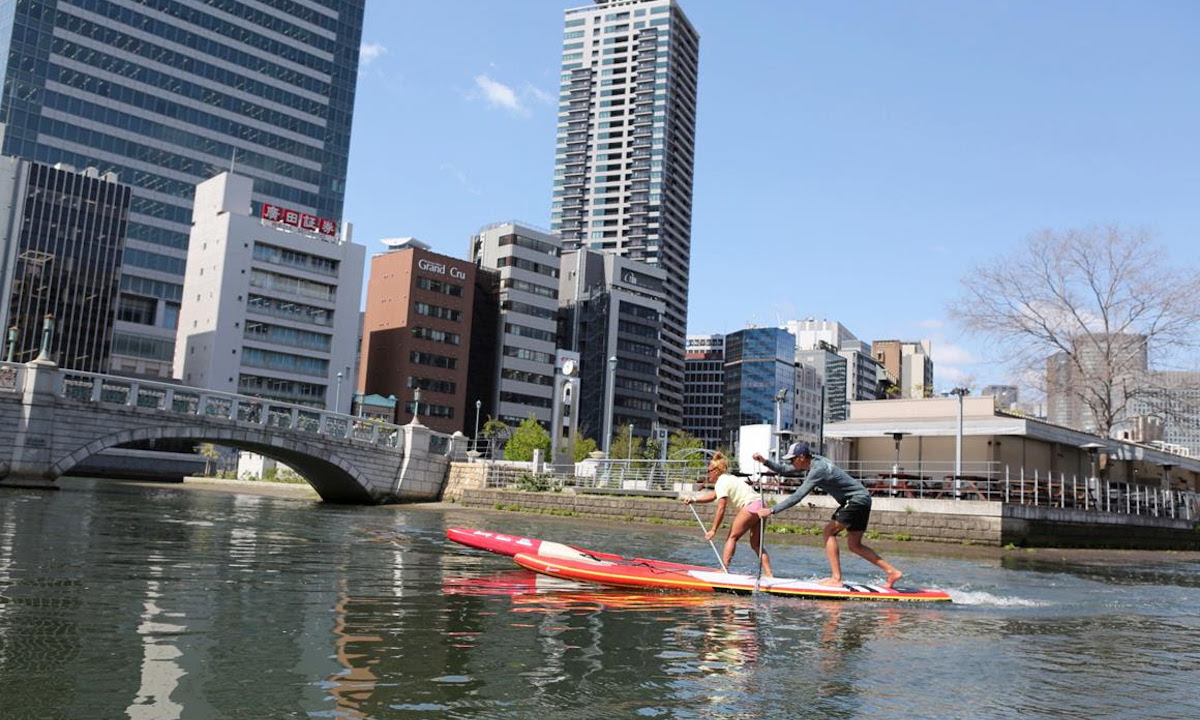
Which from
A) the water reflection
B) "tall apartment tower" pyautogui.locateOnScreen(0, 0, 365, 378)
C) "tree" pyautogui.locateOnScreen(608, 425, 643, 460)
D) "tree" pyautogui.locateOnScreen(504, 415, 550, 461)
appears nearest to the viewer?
the water reflection

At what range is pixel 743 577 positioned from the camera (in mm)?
13781

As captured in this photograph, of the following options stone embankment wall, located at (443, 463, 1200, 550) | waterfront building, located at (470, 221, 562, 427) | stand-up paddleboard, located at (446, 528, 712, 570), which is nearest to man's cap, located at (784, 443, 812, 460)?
stand-up paddleboard, located at (446, 528, 712, 570)

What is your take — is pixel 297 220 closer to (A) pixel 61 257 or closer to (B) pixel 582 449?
(A) pixel 61 257

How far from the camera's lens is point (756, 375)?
A: 176m

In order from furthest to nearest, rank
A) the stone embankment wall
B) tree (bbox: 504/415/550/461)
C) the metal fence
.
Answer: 1. tree (bbox: 504/415/550/461)
2. the metal fence
3. the stone embankment wall

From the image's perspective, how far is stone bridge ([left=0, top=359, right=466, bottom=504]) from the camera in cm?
3478

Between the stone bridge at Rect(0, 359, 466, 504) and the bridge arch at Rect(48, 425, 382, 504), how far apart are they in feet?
0.14

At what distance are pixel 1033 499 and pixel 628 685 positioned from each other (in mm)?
30105

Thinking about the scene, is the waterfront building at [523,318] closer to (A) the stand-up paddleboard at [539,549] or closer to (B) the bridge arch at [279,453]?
(B) the bridge arch at [279,453]

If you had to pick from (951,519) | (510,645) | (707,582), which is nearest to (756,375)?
(951,519)

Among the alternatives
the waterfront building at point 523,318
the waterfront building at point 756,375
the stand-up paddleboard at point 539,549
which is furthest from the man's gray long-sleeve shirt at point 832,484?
the waterfront building at point 756,375

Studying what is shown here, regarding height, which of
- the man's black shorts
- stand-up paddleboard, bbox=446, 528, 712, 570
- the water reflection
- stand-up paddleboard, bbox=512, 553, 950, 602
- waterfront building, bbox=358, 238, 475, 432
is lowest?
the water reflection

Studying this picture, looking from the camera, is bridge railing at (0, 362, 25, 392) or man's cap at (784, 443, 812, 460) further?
bridge railing at (0, 362, 25, 392)

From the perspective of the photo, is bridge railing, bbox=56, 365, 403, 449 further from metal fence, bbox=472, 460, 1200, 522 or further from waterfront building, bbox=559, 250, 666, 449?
waterfront building, bbox=559, 250, 666, 449
